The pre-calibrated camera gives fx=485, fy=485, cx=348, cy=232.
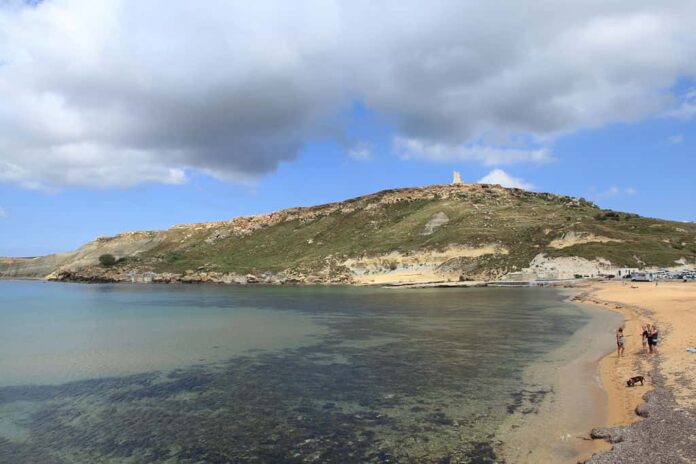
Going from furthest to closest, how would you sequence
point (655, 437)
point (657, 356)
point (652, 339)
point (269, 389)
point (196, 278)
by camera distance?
point (196, 278) < point (652, 339) < point (657, 356) < point (269, 389) < point (655, 437)

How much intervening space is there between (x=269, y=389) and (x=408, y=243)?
114m

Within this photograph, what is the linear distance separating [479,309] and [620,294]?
2362 cm

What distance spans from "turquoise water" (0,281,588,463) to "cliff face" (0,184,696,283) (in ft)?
228

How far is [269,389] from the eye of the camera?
2288 cm

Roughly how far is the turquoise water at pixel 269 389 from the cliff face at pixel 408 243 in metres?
69.5

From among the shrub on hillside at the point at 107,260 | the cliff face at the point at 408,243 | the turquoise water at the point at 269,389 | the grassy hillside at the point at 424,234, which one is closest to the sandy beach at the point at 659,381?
the turquoise water at the point at 269,389

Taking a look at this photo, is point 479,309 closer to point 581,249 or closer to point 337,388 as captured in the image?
point 337,388

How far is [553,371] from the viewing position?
81.0 ft

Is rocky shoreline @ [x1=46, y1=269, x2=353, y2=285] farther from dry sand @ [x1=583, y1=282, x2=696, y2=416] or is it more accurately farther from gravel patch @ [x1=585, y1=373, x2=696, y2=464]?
gravel patch @ [x1=585, y1=373, x2=696, y2=464]

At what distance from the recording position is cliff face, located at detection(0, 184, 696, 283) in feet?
368

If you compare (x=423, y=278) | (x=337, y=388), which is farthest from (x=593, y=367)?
(x=423, y=278)

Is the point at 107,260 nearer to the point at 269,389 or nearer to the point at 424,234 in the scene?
the point at 424,234

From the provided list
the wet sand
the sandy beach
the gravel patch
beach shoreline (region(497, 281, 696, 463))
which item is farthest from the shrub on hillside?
the gravel patch

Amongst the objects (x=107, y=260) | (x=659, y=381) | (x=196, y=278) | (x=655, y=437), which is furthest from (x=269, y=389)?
(x=107, y=260)
